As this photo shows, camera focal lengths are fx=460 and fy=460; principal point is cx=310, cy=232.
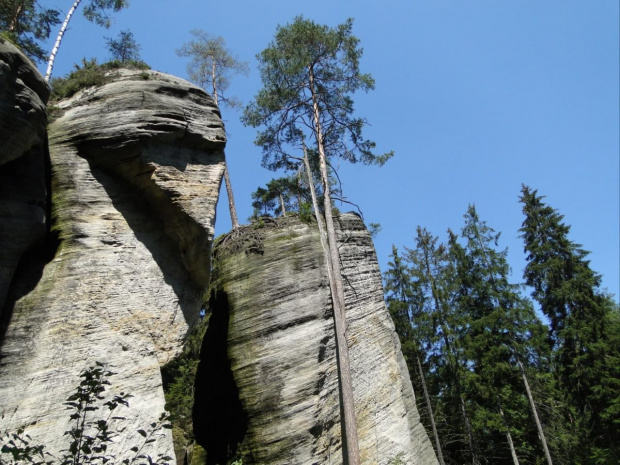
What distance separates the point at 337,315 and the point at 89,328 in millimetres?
5431

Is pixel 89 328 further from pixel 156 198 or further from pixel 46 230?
pixel 156 198

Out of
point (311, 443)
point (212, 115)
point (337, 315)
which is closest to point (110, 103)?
point (212, 115)

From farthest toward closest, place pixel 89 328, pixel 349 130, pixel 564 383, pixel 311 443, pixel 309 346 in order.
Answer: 1. pixel 564 383
2. pixel 349 130
3. pixel 309 346
4. pixel 311 443
5. pixel 89 328

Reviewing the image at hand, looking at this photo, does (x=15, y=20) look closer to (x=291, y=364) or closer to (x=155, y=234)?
(x=155, y=234)

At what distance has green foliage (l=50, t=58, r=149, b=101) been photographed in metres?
11.1

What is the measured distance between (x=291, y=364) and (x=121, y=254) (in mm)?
4501

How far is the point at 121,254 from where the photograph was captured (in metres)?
9.44

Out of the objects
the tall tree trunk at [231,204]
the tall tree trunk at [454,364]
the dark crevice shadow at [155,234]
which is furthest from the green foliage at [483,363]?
the dark crevice shadow at [155,234]

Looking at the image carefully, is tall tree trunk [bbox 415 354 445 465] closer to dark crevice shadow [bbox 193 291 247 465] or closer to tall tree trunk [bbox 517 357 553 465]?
tall tree trunk [bbox 517 357 553 465]

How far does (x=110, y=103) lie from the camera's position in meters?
10.5

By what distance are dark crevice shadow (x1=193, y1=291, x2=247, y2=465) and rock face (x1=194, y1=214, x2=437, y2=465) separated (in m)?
0.03

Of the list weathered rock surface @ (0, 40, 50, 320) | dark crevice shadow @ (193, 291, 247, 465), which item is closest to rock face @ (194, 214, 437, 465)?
dark crevice shadow @ (193, 291, 247, 465)

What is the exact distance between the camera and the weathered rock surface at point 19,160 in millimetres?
7902

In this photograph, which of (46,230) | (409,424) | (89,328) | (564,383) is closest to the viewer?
(89,328)
